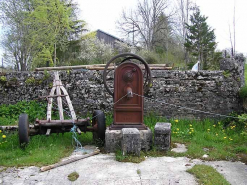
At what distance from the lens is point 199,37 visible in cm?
2517

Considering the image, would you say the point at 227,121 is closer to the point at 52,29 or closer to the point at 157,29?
the point at 52,29

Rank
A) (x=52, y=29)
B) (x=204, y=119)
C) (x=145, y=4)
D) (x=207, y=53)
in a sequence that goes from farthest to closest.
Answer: (x=145, y=4) < (x=207, y=53) < (x=52, y=29) < (x=204, y=119)

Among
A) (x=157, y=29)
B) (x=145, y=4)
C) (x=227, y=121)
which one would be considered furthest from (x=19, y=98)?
(x=145, y=4)

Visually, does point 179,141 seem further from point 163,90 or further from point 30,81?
point 30,81

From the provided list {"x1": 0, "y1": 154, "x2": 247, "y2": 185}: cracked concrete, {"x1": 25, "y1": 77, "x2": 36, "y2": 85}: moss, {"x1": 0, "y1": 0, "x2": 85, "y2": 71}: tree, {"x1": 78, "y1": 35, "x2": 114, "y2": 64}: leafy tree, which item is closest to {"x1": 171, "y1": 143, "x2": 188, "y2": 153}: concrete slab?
{"x1": 0, "y1": 154, "x2": 247, "y2": 185}: cracked concrete

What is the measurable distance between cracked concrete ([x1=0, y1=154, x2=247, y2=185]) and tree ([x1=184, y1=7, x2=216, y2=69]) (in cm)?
1955

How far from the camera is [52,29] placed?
18.2 meters

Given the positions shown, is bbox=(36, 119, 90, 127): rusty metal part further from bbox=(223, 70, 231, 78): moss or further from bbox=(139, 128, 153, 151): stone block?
bbox=(223, 70, 231, 78): moss

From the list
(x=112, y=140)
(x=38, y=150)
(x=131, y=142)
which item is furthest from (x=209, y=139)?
(x=38, y=150)

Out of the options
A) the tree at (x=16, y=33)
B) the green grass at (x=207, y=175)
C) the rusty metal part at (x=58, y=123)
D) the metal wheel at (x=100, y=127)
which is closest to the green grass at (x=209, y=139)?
the green grass at (x=207, y=175)

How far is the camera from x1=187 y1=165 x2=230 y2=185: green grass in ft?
12.2

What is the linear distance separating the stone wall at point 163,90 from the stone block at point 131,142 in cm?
306

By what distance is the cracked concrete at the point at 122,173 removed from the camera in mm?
3812

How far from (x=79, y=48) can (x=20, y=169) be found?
23.0 m
